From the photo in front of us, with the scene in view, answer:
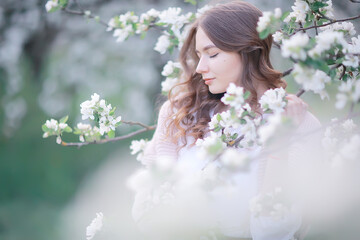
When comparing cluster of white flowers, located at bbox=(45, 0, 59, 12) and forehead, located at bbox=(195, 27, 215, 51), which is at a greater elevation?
forehead, located at bbox=(195, 27, 215, 51)

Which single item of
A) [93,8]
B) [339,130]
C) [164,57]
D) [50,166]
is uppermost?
[339,130]

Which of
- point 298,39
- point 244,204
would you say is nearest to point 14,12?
point 244,204

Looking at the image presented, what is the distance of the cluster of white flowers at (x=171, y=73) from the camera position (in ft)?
6.53

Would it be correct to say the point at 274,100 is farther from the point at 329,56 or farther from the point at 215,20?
the point at 215,20

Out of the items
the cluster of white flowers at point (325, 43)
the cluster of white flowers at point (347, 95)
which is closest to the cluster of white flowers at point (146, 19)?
the cluster of white flowers at point (325, 43)

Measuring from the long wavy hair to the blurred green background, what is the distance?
7.08 feet

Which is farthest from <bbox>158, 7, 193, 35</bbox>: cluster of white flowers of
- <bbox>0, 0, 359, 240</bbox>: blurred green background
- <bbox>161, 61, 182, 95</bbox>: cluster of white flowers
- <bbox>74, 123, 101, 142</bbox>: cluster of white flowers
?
<bbox>0, 0, 359, 240</bbox>: blurred green background

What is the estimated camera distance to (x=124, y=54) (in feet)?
15.7

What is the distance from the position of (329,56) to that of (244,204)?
712 mm

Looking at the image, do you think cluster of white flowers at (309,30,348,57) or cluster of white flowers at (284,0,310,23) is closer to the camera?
cluster of white flowers at (309,30,348,57)

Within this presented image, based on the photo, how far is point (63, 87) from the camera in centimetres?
480

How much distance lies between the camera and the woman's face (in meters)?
1.61

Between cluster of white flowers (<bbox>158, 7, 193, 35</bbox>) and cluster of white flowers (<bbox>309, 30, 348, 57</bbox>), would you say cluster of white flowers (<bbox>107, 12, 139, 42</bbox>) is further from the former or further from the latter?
cluster of white flowers (<bbox>309, 30, 348, 57</bbox>)

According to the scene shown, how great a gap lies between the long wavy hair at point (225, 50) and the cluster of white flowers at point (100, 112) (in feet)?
1.04
